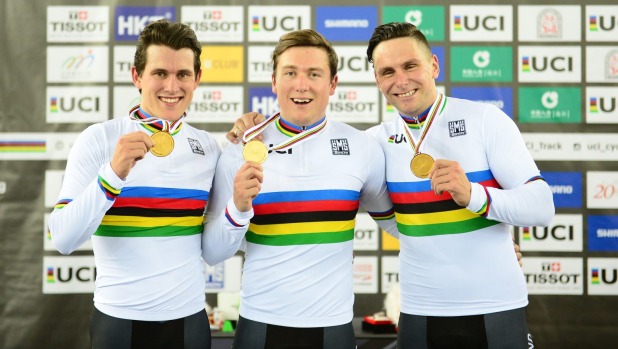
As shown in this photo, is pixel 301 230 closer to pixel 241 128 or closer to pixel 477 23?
pixel 241 128

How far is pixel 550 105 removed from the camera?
4164mm

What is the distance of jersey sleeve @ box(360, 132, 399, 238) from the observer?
2100mm

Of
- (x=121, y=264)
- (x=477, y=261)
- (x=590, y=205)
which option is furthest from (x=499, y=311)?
(x=590, y=205)

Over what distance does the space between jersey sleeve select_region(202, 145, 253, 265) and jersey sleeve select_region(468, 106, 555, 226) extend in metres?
0.74

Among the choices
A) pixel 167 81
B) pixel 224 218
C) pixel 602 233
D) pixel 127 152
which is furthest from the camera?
pixel 602 233

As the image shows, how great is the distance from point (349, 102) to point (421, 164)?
2.28 meters

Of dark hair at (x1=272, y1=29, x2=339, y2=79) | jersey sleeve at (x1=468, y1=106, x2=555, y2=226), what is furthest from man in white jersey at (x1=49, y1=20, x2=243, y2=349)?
jersey sleeve at (x1=468, y1=106, x2=555, y2=226)

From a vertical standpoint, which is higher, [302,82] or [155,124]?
[302,82]

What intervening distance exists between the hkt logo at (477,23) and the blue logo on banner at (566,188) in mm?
1107

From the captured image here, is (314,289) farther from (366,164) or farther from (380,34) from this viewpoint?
(380,34)

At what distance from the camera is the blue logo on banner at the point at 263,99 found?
167 inches

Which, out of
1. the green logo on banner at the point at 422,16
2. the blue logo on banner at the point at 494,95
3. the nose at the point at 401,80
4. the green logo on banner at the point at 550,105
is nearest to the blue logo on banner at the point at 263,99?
the green logo on banner at the point at 422,16

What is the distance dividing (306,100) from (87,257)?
9.17 feet

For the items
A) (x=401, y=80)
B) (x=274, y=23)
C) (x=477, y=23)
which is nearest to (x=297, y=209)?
(x=401, y=80)
